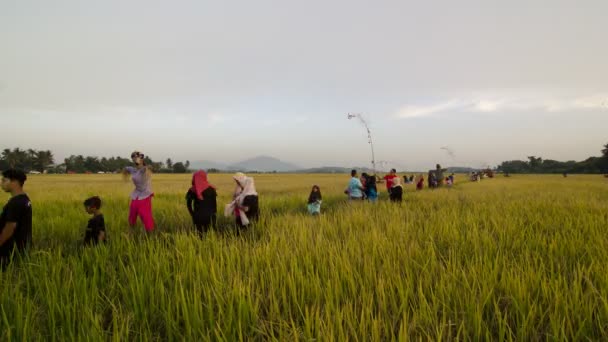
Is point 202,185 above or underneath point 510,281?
above

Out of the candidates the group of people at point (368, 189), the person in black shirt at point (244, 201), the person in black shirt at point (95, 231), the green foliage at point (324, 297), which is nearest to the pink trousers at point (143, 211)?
the person in black shirt at point (95, 231)

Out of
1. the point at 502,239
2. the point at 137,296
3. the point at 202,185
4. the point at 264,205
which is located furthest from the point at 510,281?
the point at 264,205

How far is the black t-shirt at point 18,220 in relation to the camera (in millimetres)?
3270

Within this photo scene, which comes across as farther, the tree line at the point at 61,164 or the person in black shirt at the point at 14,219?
the tree line at the point at 61,164

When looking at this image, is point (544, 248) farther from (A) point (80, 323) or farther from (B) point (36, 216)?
(B) point (36, 216)

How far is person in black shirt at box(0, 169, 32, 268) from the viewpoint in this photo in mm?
3264

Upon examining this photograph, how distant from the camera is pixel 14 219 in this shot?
3295 mm

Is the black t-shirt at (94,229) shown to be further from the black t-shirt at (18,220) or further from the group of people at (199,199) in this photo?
the group of people at (199,199)

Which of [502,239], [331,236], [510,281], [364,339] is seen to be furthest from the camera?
[331,236]

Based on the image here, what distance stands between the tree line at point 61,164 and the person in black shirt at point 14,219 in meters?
95.5

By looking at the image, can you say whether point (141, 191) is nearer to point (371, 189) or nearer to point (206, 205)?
point (206, 205)

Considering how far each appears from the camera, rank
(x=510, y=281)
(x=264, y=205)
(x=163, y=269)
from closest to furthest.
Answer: (x=510, y=281), (x=163, y=269), (x=264, y=205)

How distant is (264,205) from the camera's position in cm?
1098

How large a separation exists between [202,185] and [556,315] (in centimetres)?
517
